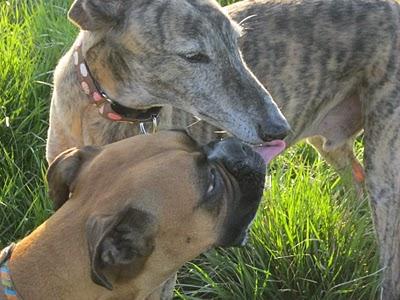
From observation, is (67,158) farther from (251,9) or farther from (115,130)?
(251,9)

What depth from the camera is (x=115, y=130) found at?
155 inches

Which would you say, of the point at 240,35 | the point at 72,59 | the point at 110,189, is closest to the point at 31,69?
the point at 72,59

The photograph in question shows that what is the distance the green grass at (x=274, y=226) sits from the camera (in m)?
4.11

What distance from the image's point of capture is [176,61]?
3.73m

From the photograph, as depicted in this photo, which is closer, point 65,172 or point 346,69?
point 65,172

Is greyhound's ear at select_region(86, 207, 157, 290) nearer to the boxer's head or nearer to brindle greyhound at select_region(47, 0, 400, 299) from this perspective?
the boxer's head

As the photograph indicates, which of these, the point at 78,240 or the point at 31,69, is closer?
the point at 78,240

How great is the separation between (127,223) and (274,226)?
1306 millimetres

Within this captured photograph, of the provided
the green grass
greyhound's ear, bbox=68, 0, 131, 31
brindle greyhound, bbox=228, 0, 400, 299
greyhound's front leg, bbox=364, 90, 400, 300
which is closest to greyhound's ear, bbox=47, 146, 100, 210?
greyhound's ear, bbox=68, 0, 131, 31

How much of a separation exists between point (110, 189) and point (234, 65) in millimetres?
981

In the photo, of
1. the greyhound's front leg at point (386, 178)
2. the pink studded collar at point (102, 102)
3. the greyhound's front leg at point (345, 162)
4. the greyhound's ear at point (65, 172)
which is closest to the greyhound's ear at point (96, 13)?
the pink studded collar at point (102, 102)

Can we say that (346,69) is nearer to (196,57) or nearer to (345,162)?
(345,162)

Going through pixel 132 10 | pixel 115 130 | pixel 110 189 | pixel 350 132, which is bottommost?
pixel 350 132

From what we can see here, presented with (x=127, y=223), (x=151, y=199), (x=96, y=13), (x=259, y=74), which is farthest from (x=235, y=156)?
(x=259, y=74)
